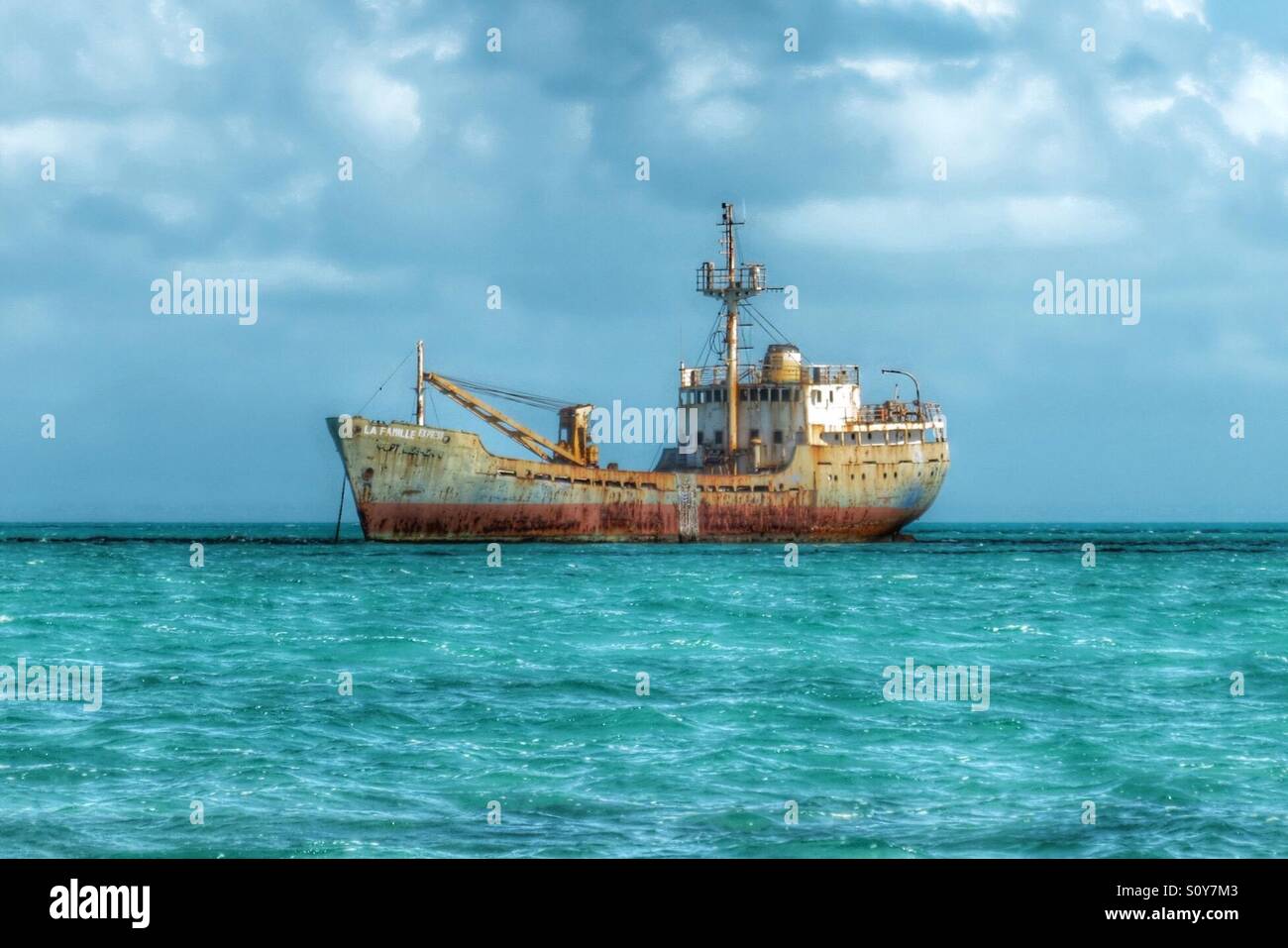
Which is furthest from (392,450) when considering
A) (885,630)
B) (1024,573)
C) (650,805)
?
(650,805)

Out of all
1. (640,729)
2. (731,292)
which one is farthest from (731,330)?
(640,729)

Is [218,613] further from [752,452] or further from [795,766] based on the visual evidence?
[752,452]

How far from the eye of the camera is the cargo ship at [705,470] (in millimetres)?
60656

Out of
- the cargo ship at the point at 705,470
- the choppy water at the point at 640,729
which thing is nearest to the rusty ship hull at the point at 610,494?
the cargo ship at the point at 705,470

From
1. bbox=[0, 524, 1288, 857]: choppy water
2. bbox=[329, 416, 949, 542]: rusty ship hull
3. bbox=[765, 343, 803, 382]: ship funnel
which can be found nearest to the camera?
bbox=[0, 524, 1288, 857]: choppy water

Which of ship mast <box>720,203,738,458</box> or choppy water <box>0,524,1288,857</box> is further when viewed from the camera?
ship mast <box>720,203,738,458</box>

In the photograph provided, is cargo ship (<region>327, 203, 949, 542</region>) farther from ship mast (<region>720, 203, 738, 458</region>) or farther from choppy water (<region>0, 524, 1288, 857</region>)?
choppy water (<region>0, 524, 1288, 857</region>)

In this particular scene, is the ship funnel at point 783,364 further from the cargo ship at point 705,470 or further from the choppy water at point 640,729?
the choppy water at point 640,729

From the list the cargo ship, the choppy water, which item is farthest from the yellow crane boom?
the choppy water

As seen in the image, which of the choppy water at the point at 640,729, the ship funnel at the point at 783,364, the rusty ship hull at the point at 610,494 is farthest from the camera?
the ship funnel at the point at 783,364

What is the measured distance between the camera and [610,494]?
6506 centimetres

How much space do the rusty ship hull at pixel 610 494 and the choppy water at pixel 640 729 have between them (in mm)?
22711

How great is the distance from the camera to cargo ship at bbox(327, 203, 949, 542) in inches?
2388

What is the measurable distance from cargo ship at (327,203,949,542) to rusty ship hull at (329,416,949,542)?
6cm
